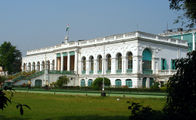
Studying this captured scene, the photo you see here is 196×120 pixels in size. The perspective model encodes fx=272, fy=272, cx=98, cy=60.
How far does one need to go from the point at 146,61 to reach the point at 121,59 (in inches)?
218

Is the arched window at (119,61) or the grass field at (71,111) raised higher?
the arched window at (119,61)

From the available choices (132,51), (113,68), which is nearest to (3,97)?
(132,51)

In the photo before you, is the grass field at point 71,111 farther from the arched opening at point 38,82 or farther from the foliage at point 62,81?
the arched opening at point 38,82

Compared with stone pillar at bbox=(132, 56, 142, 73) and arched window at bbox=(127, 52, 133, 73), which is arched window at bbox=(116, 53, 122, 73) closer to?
arched window at bbox=(127, 52, 133, 73)

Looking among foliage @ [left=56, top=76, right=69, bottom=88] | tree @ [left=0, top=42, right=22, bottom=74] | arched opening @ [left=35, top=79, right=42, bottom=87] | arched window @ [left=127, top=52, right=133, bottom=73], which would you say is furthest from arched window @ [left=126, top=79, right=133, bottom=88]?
tree @ [left=0, top=42, right=22, bottom=74]

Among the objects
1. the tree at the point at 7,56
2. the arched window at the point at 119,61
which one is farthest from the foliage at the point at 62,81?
the tree at the point at 7,56

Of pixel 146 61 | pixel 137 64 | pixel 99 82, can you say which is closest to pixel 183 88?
pixel 137 64

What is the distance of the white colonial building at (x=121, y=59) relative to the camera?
54.9 m

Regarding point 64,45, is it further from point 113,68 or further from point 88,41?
point 113,68

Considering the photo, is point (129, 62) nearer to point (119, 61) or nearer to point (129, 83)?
point (119, 61)

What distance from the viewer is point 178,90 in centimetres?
804

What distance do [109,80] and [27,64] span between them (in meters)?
44.5

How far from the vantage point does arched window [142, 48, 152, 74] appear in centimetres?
5600

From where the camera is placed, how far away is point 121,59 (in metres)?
58.9
